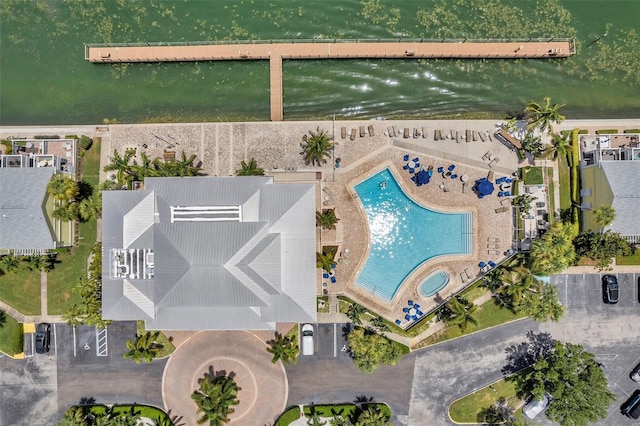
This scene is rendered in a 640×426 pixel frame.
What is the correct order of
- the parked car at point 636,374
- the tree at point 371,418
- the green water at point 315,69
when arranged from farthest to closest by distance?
1. the green water at point 315,69
2. the parked car at point 636,374
3. the tree at point 371,418

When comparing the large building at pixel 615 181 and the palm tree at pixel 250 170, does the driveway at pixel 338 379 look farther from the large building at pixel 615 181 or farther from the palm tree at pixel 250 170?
the large building at pixel 615 181

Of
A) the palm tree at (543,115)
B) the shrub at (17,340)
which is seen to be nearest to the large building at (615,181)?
the palm tree at (543,115)

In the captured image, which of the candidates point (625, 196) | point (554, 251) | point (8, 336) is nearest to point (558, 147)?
point (625, 196)

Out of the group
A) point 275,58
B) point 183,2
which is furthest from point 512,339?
point 183,2

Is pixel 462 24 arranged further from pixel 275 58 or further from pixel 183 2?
pixel 183 2

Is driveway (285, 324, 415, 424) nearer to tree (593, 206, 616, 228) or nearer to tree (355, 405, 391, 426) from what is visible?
tree (355, 405, 391, 426)

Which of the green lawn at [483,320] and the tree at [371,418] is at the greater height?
the green lawn at [483,320]
